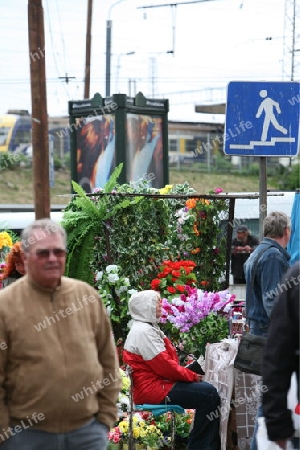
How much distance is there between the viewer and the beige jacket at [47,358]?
429cm

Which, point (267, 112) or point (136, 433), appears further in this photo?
point (136, 433)

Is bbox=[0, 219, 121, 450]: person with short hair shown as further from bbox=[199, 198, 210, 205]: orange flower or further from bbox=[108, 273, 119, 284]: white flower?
bbox=[199, 198, 210, 205]: orange flower

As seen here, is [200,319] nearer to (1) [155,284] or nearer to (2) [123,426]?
(2) [123,426]

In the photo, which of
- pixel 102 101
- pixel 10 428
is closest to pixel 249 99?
pixel 10 428

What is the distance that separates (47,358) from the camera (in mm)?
4293

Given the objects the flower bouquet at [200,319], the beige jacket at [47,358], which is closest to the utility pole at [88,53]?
the flower bouquet at [200,319]

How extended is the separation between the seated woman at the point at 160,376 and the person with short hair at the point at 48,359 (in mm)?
2455

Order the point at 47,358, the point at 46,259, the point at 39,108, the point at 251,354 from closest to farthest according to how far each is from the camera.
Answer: the point at 47,358
the point at 46,259
the point at 251,354
the point at 39,108

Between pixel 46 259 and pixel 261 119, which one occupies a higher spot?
pixel 261 119

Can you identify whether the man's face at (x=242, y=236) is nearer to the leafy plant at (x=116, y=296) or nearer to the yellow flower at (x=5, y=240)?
the yellow flower at (x=5, y=240)

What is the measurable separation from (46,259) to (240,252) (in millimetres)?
17987

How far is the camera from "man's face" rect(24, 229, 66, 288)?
14.4 ft

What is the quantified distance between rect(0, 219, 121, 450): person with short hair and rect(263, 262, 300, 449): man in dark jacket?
0.84 meters

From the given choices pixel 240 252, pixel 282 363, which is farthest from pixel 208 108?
pixel 282 363
